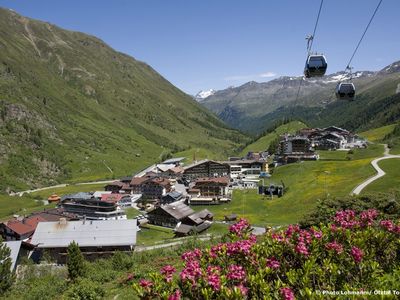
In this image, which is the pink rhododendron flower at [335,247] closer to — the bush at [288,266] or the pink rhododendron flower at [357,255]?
the bush at [288,266]

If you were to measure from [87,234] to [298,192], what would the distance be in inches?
2281

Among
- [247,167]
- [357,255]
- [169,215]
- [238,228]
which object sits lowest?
[169,215]

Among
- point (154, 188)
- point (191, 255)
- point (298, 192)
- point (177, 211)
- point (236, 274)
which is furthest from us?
point (154, 188)

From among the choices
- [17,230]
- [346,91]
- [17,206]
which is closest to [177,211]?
[17,230]

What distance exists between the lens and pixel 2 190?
577ft

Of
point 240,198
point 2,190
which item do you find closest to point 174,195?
point 240,198

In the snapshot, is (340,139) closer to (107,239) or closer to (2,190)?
(107,239)

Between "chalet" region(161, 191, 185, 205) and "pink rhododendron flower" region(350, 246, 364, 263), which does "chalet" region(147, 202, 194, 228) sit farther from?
"pink rhododendron flower" region(350, 246, 364, 263)

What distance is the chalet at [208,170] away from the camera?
162 m

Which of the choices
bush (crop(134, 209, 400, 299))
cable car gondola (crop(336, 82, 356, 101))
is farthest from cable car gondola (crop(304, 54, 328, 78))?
bush (crop(134, 209, 400, 299))

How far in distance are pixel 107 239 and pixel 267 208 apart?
149 ft

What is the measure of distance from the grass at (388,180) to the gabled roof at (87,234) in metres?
51.9

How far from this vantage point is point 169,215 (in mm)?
98625

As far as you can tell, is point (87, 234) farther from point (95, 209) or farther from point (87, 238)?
point (95, 209)
